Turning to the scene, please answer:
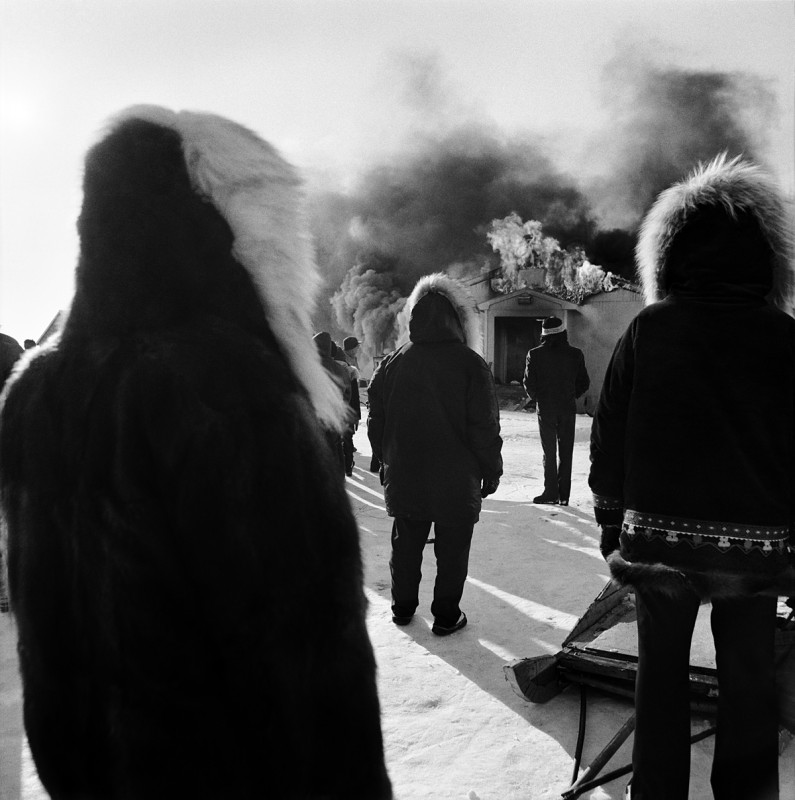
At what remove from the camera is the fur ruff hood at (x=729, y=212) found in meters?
1.89

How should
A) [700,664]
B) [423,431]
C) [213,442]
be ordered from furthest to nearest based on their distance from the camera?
[423,431] < [700,664] < [213,442]

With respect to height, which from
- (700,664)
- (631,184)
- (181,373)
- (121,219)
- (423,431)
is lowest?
(700,664)

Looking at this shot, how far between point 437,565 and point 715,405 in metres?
2.23

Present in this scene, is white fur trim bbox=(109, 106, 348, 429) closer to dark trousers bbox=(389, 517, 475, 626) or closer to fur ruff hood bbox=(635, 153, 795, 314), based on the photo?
fur ruff hood bbox=(635, 153, 795, 314)

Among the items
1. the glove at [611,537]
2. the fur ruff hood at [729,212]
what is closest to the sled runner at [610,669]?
the glove at [611,537]

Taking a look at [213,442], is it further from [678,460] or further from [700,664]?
[700,664]

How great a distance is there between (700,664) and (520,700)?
0.74 m

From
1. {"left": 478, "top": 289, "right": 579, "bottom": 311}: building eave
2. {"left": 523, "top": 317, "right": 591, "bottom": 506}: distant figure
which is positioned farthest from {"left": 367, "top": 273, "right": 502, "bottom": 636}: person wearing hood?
{"left": 478, "top": 289, "right": 579, "bottom": 311}: building eave

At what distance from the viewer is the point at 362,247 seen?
39.0m

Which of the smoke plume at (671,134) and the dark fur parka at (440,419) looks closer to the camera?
the dark fur parka at (440,419)

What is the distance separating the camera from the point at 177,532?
3.48 ft

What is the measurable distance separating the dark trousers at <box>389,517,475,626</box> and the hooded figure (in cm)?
254

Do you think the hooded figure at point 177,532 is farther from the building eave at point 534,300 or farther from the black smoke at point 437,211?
the black smoke at point 437,211

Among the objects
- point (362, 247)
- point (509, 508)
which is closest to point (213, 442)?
point (509, 508)
